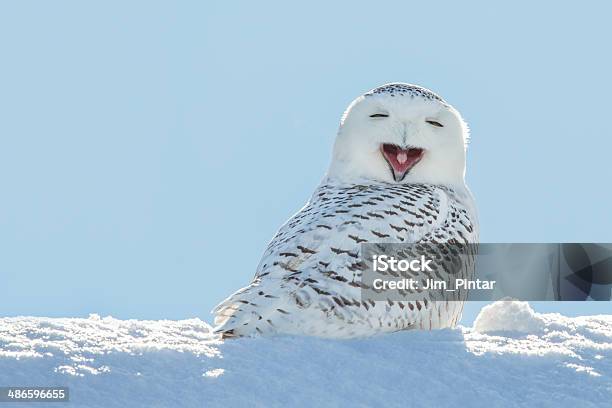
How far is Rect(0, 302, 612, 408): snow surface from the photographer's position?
4531 mm

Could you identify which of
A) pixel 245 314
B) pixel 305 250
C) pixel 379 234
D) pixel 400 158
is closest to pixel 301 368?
pixel 245 314

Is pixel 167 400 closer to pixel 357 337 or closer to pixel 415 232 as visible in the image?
pixel 357 337

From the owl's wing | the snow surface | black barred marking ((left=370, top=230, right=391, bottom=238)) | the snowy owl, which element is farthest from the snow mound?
black barred marking ((left=370, top=230, right=391, bottom=238))

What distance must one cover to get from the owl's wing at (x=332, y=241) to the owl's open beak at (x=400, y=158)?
13 centimetres

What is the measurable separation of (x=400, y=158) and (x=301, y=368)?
2.28 metres

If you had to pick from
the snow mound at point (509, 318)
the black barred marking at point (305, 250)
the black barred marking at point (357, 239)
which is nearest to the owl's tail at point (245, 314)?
the black barred marking at point (305, 250)

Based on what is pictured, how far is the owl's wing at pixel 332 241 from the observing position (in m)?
5.65

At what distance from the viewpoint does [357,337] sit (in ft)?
18.8

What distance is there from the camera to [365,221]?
609cm

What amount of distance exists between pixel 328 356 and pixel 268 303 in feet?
2.30

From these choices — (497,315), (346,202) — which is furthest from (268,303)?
(497,315)

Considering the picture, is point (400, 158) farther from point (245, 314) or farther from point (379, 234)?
point (245, 314)

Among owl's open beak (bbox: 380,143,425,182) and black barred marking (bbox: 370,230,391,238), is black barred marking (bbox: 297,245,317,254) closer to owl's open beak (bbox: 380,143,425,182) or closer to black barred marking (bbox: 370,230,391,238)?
black barred marking (bbox: 370,230,391,238)

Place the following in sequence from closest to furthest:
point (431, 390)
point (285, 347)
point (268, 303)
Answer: point (431, 390) < point (285, 347) < point (268, 303)
